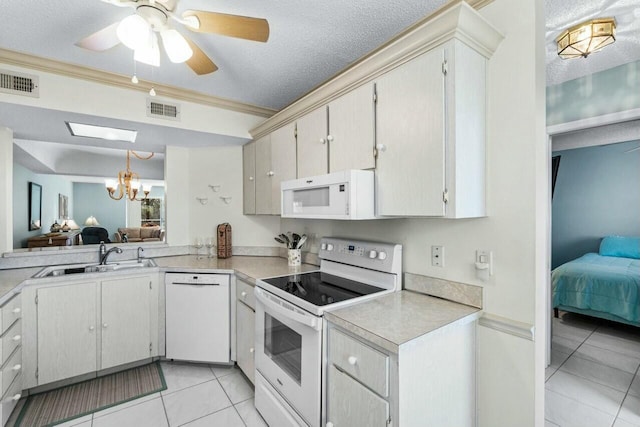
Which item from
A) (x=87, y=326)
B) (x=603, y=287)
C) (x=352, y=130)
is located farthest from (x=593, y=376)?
(x=87, y=326)

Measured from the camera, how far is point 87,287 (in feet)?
7.61

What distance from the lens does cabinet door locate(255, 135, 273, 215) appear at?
276 centimetres

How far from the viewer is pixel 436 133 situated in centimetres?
135

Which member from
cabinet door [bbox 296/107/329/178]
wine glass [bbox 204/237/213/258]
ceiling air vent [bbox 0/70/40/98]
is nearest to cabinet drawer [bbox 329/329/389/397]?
cabinet door [bbox 296/107/329/178]

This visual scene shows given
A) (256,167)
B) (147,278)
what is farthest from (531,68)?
(147,278)

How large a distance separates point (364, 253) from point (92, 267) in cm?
257

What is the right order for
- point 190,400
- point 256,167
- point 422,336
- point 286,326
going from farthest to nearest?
1. point 256,167
2. point 190,400
3. point 286,326
4. point 422,336

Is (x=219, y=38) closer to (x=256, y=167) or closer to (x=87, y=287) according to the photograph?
(x=256, y=167)

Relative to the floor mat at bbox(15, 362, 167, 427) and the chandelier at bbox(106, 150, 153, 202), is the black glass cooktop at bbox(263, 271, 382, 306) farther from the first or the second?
the chandelier at bbox(106, 150, 153, 202)

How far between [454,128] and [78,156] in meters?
5.07

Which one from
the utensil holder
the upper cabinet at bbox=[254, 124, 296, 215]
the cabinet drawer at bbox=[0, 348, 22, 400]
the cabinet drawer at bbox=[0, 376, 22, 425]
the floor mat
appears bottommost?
the floor mat

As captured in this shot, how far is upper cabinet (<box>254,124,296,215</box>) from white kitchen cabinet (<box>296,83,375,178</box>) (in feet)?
0.49

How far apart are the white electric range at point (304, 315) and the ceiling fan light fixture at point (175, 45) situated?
1.39 meters

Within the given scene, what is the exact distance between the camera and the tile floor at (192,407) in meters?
1.93
